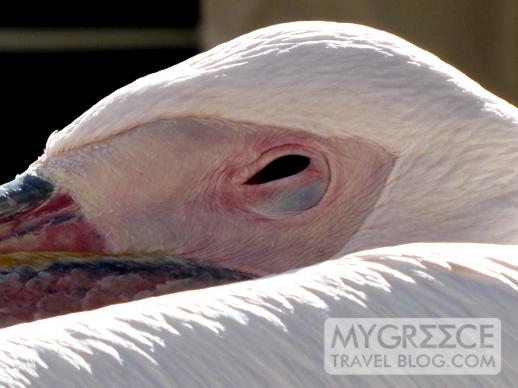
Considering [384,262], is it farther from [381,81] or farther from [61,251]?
[61,251]

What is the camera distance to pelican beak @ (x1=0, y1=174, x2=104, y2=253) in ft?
6.69

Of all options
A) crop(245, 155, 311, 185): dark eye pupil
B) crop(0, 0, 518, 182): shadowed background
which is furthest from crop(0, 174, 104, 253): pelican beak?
crop(0, 0, 518, 182): shadowed background

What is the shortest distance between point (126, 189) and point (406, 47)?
0.47m

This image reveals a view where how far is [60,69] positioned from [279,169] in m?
4.25

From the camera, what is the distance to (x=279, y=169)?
212 centimetres

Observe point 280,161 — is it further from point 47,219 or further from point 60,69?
point 60,69

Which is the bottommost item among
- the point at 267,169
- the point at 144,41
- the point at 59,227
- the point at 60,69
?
the point at 59,227

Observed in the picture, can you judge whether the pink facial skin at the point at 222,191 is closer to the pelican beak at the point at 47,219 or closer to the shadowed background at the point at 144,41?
the pelican beak at the point at 47,219

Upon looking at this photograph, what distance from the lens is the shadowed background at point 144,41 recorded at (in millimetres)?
5492

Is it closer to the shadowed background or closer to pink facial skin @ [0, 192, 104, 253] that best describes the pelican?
pink facial skin @ [0, 192, 104, 253]

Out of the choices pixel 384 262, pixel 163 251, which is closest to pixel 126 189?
pixel 163 251

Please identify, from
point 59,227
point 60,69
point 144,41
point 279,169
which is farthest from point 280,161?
A: point 60,69

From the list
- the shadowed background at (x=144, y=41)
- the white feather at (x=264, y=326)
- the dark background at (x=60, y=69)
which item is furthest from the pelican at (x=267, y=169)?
the dark background at (x=60, y=69)

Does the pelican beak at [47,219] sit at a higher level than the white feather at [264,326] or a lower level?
higher
